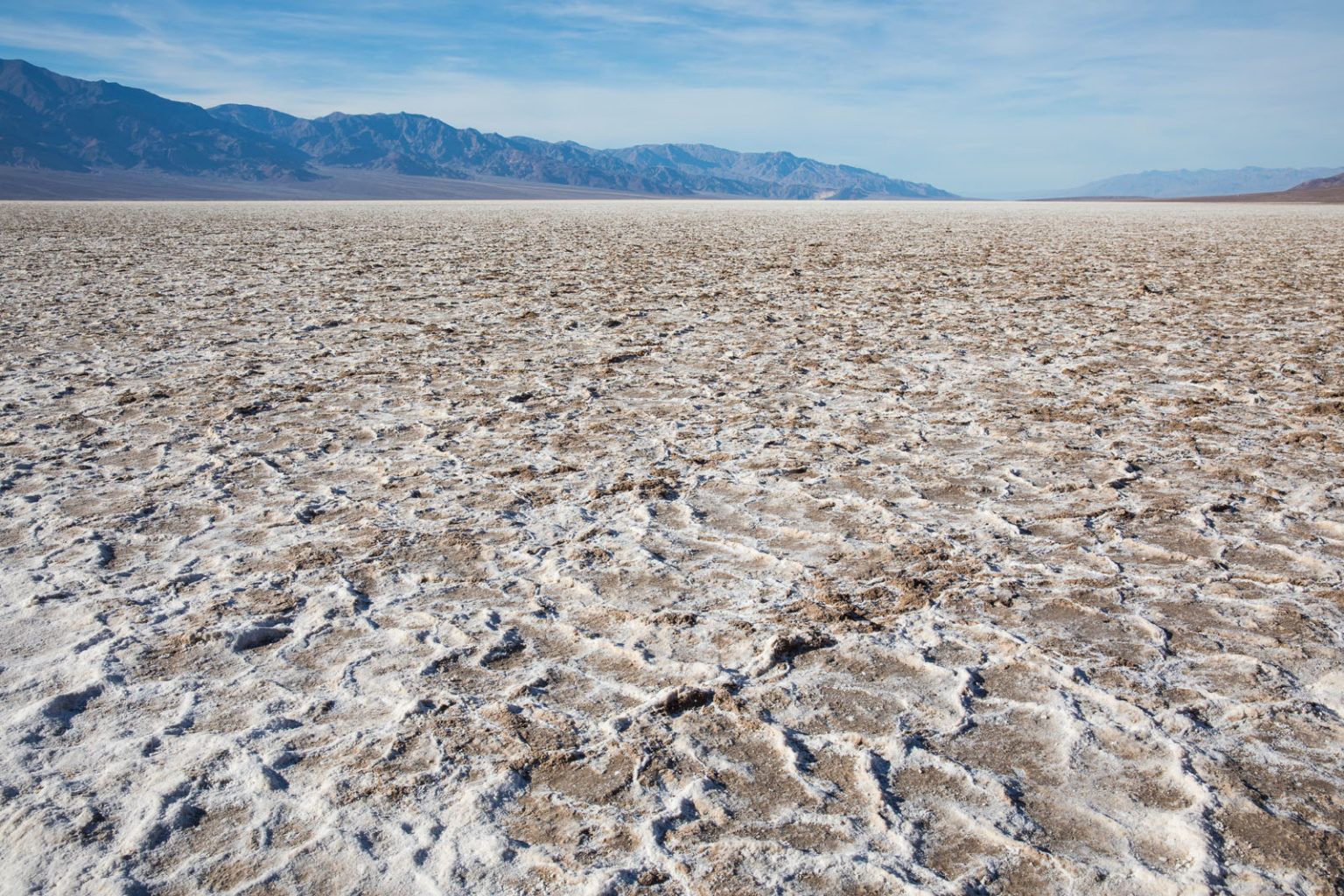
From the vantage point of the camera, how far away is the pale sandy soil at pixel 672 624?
1.81 meters

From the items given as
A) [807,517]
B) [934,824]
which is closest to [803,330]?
[807,517]

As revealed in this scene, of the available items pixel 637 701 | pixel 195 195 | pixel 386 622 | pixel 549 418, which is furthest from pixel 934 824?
pixel 195 195

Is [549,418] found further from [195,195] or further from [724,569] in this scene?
[195,195]

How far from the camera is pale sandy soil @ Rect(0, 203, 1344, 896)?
181cm

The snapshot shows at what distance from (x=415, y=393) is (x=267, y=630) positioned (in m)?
2.97

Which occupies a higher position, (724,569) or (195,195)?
(724,569)

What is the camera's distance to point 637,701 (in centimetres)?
229

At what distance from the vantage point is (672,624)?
106 inches

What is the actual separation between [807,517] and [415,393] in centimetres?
276

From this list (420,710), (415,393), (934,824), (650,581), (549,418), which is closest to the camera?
(934,824)

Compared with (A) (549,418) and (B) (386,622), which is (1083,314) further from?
(B) (386,622)

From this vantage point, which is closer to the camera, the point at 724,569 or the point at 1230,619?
the point at 1230,619

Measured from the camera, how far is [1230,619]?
8.84ft

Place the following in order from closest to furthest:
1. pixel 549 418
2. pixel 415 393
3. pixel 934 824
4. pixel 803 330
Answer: pixel 934 824
pixel 549 418
pixel 415 393
pixel 803 330
